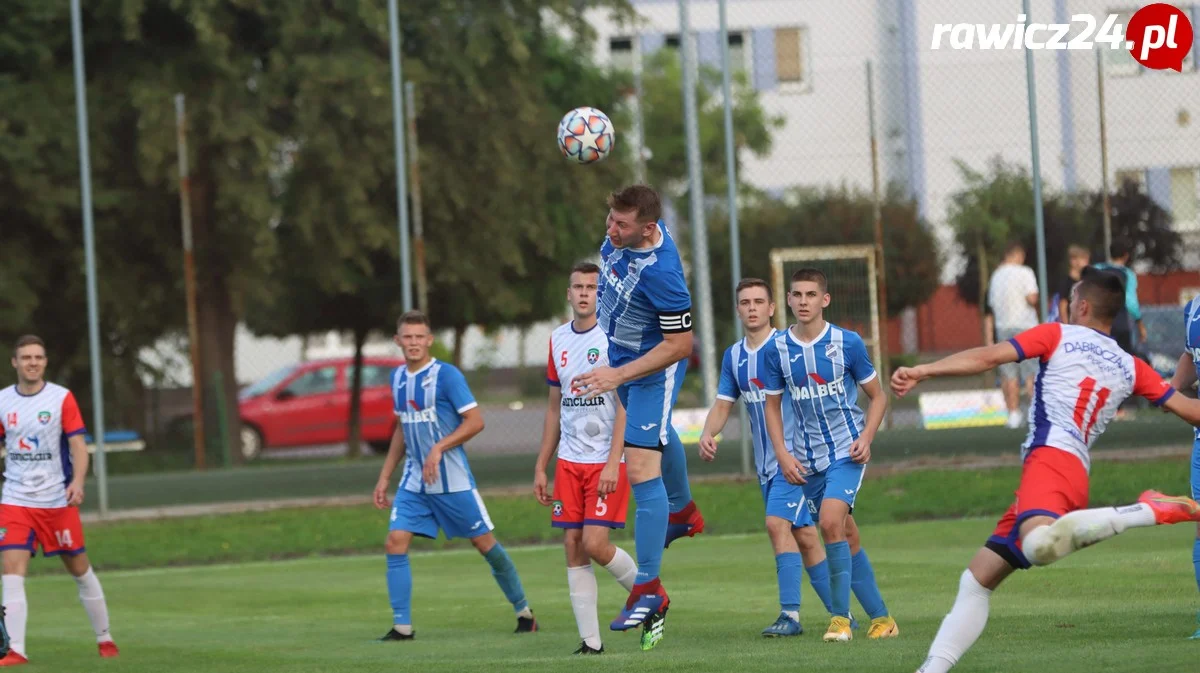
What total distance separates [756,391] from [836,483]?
0.79m

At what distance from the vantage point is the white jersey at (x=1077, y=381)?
22.7ft

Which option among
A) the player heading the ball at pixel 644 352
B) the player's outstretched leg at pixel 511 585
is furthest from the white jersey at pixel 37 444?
the player heading the ball at pixel 644 352

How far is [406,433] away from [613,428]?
2.33 metres

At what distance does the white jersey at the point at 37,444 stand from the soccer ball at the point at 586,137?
3898 mm

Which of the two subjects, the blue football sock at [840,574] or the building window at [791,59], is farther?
the building window at [791,59]

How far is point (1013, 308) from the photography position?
18250 millimetres

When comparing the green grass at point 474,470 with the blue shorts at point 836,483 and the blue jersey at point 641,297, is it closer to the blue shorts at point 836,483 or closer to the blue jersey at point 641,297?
the blue shorts at point 836,483

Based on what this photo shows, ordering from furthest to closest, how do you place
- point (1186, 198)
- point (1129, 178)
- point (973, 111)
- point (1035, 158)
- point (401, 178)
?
1. point (973, 111)
2. point (401, 178)
3. point (1129, 178)
4. point (1186, 198)
5. point (1035, 158)

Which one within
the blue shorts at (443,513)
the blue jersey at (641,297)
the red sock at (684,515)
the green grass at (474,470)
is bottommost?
the green grass at (474,470)

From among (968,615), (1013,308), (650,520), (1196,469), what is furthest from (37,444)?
(1013,308)

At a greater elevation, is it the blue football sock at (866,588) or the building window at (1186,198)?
the building window at (1186,198)

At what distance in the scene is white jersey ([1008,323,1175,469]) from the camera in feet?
22.7

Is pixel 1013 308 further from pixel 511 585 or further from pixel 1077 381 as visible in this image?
pixel 1077 381

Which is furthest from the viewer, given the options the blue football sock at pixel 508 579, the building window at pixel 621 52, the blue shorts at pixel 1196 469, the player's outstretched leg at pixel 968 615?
the building window at pixel 621 52
